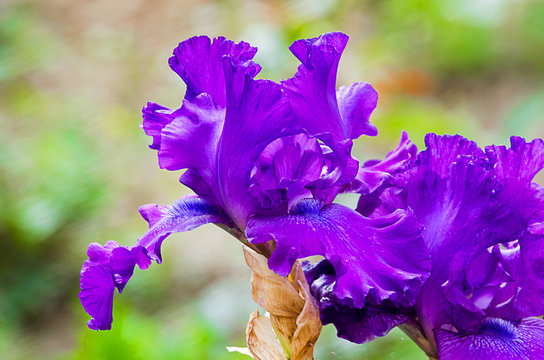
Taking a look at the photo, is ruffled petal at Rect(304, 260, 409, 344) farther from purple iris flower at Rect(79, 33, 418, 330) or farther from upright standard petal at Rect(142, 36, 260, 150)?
upright standard petal at Rect(142, 36, 260, 150)

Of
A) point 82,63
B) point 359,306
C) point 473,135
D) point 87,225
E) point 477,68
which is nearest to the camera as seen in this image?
point 359,306

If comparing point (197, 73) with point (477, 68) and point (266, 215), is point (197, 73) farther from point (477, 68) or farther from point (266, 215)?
point (477, 68)

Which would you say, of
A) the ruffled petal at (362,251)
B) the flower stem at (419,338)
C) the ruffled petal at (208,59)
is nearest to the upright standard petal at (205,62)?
the ruffled petal at (208,59)

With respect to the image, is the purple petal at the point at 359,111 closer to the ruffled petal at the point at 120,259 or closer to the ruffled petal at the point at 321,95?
the ruffled petal at the point at 321,95

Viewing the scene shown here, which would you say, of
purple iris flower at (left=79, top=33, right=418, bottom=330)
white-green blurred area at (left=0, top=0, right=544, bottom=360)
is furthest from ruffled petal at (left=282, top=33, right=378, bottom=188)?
white-green blurred area at (left=0, top=0, right=544, bottom=360)

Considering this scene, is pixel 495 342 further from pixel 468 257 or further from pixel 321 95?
pixel 321 95

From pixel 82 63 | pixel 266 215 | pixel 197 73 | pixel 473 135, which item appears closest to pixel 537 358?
pixel 266 215

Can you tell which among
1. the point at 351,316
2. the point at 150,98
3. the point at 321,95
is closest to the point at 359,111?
the point at 321,95
